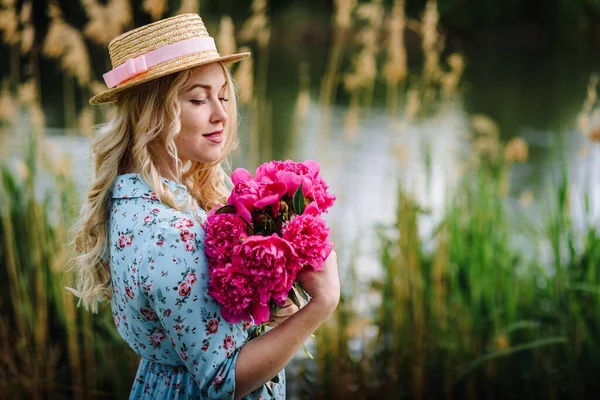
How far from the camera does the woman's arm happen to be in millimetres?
1303

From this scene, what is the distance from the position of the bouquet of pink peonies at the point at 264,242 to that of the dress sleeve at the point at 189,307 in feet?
0.09

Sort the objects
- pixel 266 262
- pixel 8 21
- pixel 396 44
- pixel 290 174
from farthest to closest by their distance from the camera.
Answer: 1. pixel 396 44
2. pixel 8 21
3. pixel 290 174
4. pixel 266 262

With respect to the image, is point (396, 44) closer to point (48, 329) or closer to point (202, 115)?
point (202, 115)

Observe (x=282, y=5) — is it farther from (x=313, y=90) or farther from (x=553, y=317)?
(x=553, y=317)

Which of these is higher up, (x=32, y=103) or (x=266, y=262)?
→ (x=32, y=103)

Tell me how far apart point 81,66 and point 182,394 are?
179cm

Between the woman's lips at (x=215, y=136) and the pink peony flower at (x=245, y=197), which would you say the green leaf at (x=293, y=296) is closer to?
the pink peony flower at (x=245, y=197)

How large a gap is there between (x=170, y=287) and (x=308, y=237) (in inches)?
10.2

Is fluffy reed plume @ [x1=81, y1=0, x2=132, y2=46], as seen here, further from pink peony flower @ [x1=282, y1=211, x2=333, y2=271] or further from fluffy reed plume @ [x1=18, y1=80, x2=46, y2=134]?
pink peony flower @ [x1=282, y1=211, x2=333, y2=271]

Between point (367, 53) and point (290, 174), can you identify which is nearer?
point (290, 174)

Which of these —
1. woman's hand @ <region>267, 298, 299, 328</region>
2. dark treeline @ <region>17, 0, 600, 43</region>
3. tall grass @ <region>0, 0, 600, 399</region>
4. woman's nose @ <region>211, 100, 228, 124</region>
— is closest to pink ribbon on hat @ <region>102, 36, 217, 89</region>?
woman's nose @ <region>211, 100, 228, 124</region>

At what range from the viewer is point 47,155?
3.13 meters

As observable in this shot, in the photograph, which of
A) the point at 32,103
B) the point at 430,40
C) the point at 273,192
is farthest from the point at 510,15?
the point at 273,192

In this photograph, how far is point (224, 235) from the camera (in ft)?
4.21
